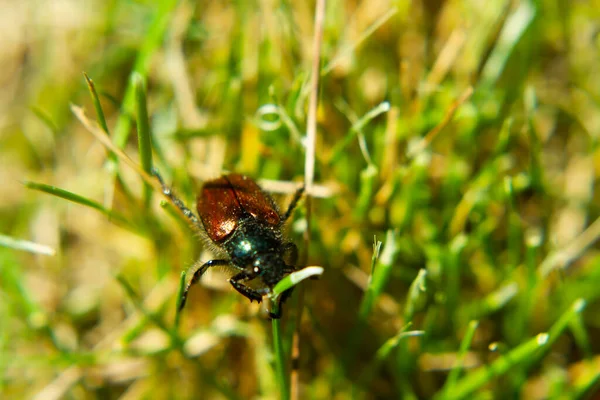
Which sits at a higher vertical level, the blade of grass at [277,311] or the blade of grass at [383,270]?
the blade of grass at [383,270]

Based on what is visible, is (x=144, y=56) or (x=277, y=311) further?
(x=144, y=56)

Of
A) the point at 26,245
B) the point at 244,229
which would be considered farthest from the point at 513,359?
the point at 26,245

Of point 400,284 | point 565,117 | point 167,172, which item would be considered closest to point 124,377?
point 167,172

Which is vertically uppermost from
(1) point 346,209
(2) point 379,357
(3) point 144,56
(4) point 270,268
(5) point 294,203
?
(3) point 144,56

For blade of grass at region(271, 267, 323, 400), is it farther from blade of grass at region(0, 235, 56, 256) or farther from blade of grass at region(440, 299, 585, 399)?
blade of grass at region(0, 235, 56, 256)

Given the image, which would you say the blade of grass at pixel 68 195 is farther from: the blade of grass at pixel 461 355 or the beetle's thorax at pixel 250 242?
the blade of grass at pixel 461 355

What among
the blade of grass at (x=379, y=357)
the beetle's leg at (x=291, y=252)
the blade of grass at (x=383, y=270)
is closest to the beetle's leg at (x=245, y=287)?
the beetle's leg at (x=291, y=252)

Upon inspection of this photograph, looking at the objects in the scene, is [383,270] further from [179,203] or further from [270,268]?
[179,203]
